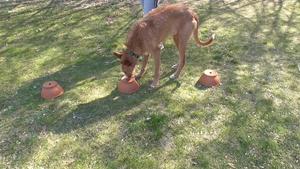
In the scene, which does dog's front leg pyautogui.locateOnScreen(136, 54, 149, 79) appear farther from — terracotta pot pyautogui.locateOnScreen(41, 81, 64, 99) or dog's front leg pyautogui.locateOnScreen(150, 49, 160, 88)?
terracotta pot pyautogui.locateOnScreen(41, 81, 64, 99)

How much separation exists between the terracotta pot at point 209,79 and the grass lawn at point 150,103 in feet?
0.48

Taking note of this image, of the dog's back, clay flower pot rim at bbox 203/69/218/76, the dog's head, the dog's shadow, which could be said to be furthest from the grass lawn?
the dog's back

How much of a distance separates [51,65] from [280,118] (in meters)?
4.67

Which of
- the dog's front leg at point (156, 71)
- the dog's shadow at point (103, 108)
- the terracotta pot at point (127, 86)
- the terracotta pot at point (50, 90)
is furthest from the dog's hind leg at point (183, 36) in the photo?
the terracotta pot at point (50, 90)

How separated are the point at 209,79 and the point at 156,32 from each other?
131cm

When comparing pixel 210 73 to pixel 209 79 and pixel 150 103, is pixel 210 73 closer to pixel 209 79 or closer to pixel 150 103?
pixel 209 79

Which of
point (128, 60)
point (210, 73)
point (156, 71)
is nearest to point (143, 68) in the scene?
point (156, 71)

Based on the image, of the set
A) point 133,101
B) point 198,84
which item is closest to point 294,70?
point 198,84

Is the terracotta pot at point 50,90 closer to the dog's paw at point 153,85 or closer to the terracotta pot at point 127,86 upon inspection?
the terracotta pot at point 127,86

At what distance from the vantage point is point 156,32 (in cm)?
655

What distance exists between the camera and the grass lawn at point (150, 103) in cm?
536

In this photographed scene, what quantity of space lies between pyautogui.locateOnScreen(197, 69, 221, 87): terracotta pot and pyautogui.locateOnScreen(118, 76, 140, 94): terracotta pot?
1.24m

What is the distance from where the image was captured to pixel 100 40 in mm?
8969

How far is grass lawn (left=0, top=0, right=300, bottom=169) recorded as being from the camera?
5359 millimetres
